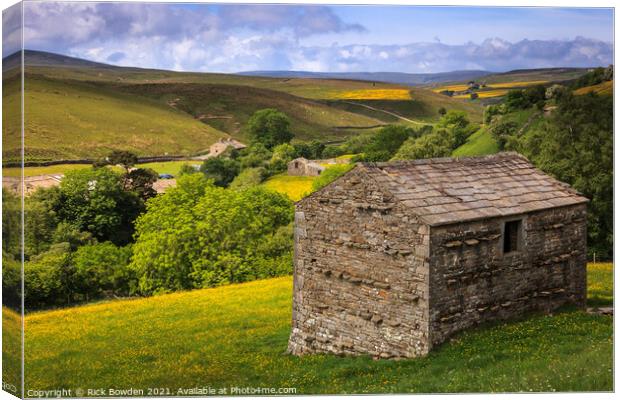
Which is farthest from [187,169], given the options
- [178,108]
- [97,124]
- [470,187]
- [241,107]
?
[470,187]

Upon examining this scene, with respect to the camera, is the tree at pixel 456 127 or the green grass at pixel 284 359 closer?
the green grass at pixel 284 359

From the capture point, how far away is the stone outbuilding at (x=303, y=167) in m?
25.5

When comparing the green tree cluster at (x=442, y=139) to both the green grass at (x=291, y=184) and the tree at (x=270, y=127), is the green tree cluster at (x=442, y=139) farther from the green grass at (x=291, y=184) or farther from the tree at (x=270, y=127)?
the tree at (x=270, y=127)

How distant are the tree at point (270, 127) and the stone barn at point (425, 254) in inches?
140

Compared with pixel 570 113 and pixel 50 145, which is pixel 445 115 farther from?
pixel 50 145

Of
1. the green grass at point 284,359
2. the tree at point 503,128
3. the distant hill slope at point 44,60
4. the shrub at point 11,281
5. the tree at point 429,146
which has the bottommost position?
the green grass at point 284,359

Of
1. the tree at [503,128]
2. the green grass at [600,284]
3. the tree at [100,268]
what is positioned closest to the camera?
the tree at [100,268]

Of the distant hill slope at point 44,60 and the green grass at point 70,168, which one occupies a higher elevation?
the distant hill slope at point 44,60

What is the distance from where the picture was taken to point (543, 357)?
19.0 m

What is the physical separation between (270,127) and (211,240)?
7.24m

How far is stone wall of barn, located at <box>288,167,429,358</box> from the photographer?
19.3 m

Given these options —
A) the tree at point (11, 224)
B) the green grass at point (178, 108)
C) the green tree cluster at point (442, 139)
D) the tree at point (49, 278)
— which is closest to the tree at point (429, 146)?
the green tree cluster at point (442, 139)

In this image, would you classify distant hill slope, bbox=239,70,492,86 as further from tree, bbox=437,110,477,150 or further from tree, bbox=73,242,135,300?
tree, bbox=73,242,135,300

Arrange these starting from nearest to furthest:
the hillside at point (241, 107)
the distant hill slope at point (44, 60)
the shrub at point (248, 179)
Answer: the distant hill slope at point (44, 60)
the hillside at point (241, 107)
the shrub at point (248, 179)
